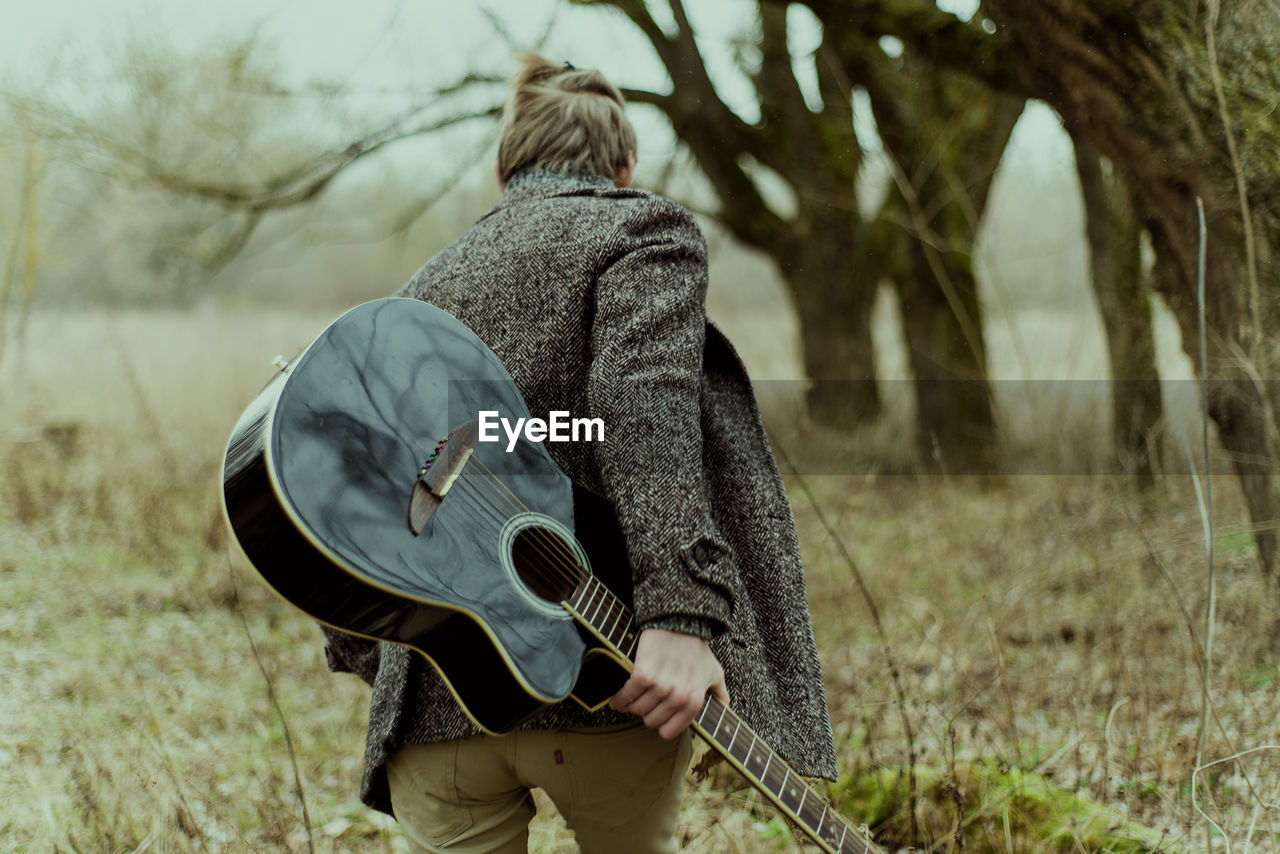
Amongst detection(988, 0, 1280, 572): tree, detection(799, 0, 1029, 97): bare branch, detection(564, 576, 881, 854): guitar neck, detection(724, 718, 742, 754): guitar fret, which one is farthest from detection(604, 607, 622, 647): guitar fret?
detection(799, 0, 1029, 97): bare branch

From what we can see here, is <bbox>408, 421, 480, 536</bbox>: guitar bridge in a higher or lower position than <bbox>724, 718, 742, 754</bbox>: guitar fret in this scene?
higher

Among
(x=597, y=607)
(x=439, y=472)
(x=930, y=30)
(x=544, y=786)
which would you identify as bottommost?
(x=544, y=786)

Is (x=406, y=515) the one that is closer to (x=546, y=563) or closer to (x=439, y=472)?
(x=439, y=472)

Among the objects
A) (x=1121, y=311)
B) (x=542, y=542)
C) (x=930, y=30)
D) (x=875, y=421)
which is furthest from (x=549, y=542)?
(x=875, y=421)

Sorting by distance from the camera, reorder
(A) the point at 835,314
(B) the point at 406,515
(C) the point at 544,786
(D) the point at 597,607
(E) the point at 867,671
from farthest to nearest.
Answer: (A) the point at 835,314 < (E) the point at 867,671 < (C) the point at 544,786 < (D) the point at 597,607 < (B) the point at 406,515

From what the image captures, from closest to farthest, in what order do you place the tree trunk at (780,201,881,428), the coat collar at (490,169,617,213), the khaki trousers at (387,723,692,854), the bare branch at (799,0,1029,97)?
the khaki trousers at (387,723,692,854), the coat collar at (490,169,617,213), the bare branch at (799,0,1029,97), the tree trunk at (780,201,881,428)

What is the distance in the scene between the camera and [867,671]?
321 centimetres

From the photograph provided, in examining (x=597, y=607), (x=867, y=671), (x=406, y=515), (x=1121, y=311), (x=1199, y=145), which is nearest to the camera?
(x=406, y=515)

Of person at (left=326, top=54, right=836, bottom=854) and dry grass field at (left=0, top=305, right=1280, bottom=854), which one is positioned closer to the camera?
person at (left=326, top=54, right=836, bottom=854)

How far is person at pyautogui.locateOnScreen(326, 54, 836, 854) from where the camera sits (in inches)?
45.8

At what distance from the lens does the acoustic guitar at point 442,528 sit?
0.97 metres

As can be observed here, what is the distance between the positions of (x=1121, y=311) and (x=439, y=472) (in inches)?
174

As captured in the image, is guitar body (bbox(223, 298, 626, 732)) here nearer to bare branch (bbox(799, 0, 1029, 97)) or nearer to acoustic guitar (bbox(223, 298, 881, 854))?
acoustic guitar (bbox(223, 298, 881, 854))

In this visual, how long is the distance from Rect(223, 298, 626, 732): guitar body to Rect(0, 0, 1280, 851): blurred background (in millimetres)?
874
